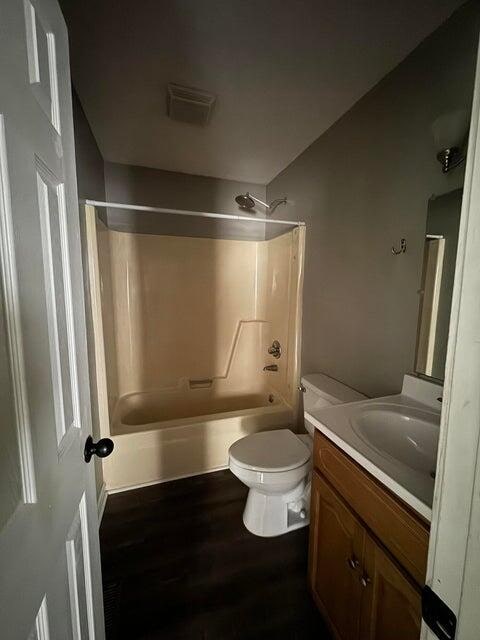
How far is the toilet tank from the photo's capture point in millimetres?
1386

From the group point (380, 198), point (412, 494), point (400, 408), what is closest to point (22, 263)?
point (412, 494)

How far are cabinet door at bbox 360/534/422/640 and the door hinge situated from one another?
362mm

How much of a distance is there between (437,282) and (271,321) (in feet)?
5.05

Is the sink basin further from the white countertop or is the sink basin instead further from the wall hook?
the wall hook

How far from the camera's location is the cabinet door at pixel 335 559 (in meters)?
0.86

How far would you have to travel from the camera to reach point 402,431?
Answer: 3.28ft

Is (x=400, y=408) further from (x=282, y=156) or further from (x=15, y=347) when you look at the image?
(x=282, y=156)

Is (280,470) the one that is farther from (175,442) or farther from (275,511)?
(175,442)

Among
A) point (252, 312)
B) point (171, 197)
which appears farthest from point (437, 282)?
point (171, 197)

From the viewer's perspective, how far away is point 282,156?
80.0 inches

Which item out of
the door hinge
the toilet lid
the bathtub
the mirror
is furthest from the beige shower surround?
the door hinge

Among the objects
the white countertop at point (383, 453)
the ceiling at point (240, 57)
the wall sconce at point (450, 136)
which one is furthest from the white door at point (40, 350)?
the wall sconce at point (450, 136)

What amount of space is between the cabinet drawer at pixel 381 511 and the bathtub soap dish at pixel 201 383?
1.74 m

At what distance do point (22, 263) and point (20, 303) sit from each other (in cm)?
7
